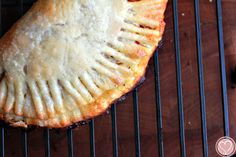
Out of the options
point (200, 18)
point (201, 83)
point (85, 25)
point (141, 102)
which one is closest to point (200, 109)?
point (201, 83)

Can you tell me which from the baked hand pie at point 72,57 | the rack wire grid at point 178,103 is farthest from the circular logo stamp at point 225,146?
the baked hand pie at point 72,57

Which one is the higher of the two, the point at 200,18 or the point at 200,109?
the point at 200,18

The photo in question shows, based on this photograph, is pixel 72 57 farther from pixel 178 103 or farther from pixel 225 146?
pixel 225 146

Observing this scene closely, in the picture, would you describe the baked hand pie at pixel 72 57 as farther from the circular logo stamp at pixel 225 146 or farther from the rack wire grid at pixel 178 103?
the circular logo stamp at pixel 225 146

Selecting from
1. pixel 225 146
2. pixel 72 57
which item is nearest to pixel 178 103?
pixel 225 146

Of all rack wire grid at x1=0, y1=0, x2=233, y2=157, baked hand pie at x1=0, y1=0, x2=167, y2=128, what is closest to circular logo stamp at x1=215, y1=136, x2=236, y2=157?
rack wire grid at x1=0, y1=0, x2=233, y2=157

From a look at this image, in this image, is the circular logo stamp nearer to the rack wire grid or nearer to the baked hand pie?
the rack wire grid

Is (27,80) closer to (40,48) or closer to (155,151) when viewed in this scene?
(40,48)
